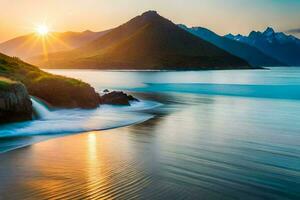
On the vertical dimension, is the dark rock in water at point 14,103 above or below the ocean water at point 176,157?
above

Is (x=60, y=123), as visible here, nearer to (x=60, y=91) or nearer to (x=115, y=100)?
(x=60, y=91)

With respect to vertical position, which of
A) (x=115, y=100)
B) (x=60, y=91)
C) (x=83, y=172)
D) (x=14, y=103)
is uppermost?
(x=60, y=91)

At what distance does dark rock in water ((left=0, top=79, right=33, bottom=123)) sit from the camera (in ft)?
89.4

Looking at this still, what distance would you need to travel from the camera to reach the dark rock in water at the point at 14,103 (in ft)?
89.4

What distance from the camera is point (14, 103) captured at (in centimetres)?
2811

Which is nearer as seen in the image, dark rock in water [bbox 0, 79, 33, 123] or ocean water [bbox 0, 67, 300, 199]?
ocean water [bbox 0, 67, 300, 199]

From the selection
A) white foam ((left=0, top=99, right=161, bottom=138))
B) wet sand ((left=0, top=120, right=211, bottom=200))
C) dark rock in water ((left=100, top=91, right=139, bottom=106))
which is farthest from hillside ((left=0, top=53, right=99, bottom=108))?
wet sand ((left=0, top=120, right=211, bottom=200))

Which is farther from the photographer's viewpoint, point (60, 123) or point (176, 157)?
point (60, 123)

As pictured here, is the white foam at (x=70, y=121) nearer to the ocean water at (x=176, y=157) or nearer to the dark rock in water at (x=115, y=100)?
the ocean water at (x=176, y=157)

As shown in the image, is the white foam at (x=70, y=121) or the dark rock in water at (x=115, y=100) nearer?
the white foam at (x=70, y=121)

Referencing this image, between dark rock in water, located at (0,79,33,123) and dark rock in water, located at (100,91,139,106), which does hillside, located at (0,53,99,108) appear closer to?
dark rock in water, located at (100,91,139,106)

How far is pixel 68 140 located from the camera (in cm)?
2238

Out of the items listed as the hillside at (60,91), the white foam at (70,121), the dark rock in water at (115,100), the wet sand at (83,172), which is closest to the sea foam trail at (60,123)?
the white foam at (70,121)

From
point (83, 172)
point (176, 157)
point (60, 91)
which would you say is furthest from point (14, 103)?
point (176, 157)
